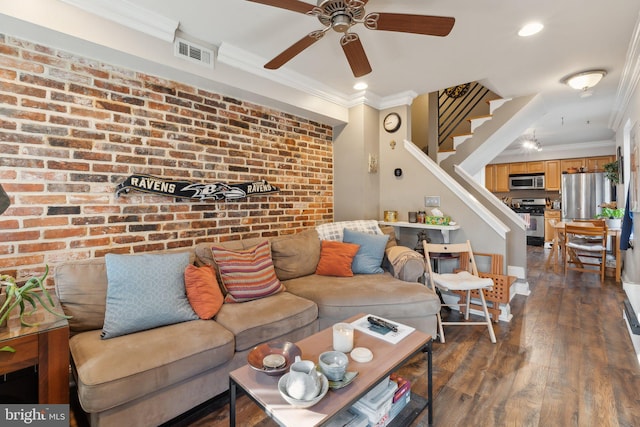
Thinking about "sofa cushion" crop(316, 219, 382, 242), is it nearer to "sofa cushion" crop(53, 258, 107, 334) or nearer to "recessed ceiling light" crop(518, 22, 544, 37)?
"sofa cushion" crop(53, 258, 107, 334)

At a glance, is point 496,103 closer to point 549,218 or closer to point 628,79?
point 628,79

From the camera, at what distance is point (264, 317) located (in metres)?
1.95

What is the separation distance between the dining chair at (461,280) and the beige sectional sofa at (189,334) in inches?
9.3

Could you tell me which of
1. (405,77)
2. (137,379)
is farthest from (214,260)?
(405,77)

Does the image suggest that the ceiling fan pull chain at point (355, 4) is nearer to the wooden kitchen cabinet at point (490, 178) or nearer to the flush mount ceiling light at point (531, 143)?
the flush mount ceiling light at point (531, 143)

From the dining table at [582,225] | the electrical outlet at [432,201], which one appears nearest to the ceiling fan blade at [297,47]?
the electrical outlet at [432,201]

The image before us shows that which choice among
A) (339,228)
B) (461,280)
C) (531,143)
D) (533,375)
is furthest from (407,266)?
(531,143)

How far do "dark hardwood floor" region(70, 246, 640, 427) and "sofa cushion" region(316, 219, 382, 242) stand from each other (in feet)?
4.04

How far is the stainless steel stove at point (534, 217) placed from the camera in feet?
23.9

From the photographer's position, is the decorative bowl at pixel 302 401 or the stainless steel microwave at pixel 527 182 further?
the stainless steel microwave at pixel 527 182

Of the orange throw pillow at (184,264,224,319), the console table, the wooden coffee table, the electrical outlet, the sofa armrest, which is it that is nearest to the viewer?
the wooden coffee table

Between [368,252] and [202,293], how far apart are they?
161 cm

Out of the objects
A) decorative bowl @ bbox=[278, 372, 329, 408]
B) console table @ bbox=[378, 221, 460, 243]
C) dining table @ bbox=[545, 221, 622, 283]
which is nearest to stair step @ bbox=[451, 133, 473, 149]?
console table @ bbox=[378, 221, 460, 243]

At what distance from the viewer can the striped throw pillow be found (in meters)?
2.21
